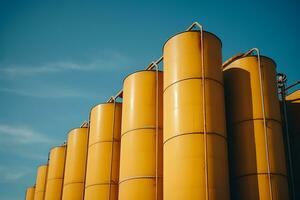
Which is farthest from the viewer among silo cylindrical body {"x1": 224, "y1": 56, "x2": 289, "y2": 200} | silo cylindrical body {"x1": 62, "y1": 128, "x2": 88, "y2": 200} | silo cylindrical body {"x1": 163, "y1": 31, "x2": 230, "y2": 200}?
silo cylindrical body {"x1": 62, "y1": 128, "x2": 88, "y2": 200}

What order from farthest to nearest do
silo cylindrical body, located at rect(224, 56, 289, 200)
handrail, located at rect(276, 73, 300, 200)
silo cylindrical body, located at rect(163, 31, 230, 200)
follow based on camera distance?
handrail, located at rect(276, 73, 300, 200) → silo cylindrical body, located at rect(224, 56, 289, 200) → silo cylindrical body, located at rect(163, 31, 230, 200)

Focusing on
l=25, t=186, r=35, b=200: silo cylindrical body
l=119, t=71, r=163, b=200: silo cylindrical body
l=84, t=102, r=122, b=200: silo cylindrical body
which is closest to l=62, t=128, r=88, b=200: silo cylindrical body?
l=84, t=102, r=122, b=200: silo cylindrical body

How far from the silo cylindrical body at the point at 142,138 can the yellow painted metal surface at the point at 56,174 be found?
11505 mm

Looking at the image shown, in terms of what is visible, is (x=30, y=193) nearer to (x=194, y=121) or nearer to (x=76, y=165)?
(x=76, y=165)

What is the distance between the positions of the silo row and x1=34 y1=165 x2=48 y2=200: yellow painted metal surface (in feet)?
55.8

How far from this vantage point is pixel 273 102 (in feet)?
55.3

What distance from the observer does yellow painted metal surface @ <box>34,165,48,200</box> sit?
108 feet

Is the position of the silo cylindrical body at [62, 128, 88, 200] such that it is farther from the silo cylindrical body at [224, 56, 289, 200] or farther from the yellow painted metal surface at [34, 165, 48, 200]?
the silo cylindrical body at [224, 56, 289, 200]

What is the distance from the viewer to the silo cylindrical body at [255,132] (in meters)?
15.5

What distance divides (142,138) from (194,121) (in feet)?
12.2

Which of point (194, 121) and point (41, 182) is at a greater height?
point (41, 182)

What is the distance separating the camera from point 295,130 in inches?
763

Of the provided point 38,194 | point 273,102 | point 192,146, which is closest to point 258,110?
point 273,102

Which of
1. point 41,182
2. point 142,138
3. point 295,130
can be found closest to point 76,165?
point 142,138
